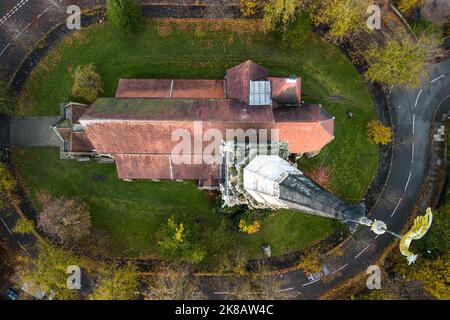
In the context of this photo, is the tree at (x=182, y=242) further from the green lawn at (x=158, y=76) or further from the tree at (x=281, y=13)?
the tree at (x=281, y=13)

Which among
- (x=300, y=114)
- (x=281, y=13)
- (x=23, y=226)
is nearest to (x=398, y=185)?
(x=300, y=114)

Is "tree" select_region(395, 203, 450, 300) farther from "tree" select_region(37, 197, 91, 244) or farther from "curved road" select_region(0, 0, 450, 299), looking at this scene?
"tree" select_region(37, 197, 91, 244)

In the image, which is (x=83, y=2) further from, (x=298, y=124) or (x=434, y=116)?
(x=434, y=116)

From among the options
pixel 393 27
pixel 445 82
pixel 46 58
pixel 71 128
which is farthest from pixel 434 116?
pixel 46 58

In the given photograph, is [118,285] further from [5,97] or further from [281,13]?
[281,13]

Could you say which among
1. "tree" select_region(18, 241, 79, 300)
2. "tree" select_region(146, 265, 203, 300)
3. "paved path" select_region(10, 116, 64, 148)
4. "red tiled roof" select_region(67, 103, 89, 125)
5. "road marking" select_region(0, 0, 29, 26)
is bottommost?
"tree" select_region(146, 265, 203, 300)

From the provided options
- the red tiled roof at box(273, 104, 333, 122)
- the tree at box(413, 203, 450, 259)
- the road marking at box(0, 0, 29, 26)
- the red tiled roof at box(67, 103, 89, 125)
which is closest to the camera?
the red tiled roof at box(273, 104, 333, 122)

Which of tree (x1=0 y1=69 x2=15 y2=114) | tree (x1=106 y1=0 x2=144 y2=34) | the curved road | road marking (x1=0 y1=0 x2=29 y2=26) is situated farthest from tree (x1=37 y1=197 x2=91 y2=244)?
road marking (x1=0 y1=0 x2=29 y2=26)
